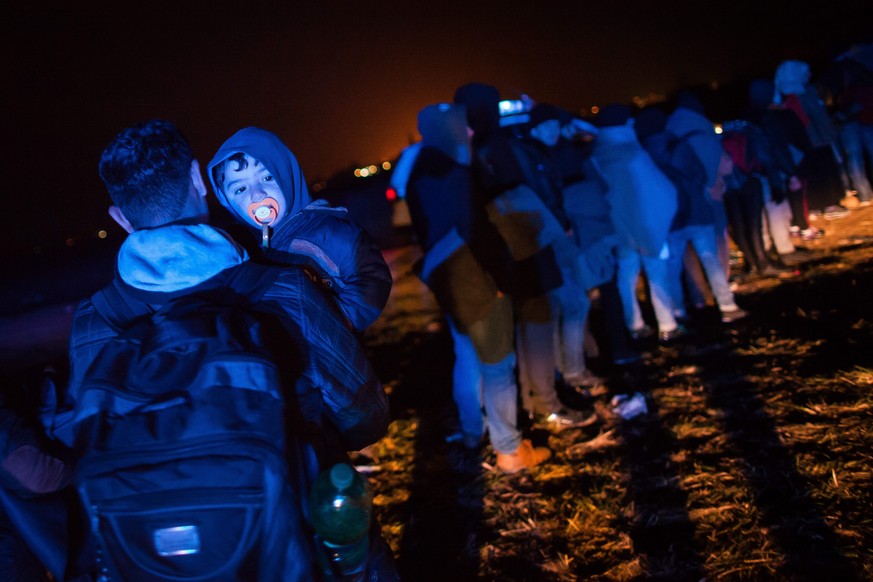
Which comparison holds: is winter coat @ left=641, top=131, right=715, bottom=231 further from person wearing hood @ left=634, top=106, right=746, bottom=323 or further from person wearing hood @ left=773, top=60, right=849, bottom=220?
person wearing hood @ left=773, top=60, right=849, bottom=220

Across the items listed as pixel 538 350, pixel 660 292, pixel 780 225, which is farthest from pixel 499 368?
pixel 780 225

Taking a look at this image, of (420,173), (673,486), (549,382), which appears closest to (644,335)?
(549,382)

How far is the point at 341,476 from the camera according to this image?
1254mm

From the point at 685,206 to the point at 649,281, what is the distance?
77cm

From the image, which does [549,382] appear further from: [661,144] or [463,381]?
[661,144]

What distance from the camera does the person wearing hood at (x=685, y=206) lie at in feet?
15.7

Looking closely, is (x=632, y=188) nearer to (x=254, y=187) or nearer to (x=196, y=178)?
(x=254, y=187)

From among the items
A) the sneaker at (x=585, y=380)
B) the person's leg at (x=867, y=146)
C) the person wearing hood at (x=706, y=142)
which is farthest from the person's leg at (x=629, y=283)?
the person's leg at (x=867, y=146)

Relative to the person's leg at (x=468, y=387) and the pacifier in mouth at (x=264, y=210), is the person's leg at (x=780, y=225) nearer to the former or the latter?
the person's leg at (x=468, y=387)

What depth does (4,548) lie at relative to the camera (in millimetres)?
1872

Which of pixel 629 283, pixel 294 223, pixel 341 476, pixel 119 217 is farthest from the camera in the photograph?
pixel 629 283

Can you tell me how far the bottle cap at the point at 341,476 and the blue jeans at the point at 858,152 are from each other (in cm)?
945

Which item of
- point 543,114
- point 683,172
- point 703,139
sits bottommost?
point 683,172

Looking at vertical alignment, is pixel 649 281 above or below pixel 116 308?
below
